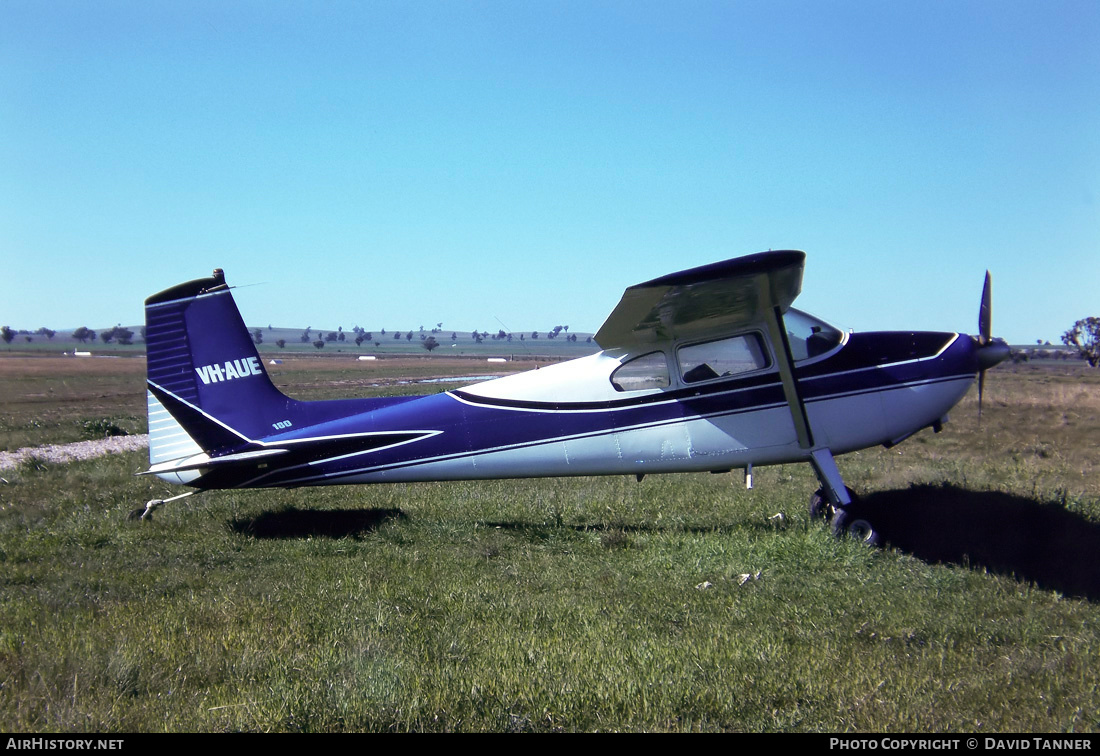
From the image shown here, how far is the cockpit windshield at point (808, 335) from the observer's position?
7773 millimetres

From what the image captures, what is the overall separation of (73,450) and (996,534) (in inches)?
680

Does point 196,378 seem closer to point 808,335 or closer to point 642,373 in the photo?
point 642,373

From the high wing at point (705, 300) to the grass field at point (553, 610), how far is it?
6.80ft

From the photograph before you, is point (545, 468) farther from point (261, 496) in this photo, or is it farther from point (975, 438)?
point (975, 438)

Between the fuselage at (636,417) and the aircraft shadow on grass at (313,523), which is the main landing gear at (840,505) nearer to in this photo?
the fuselage at (636,417)

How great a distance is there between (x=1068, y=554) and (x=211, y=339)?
8.69 m

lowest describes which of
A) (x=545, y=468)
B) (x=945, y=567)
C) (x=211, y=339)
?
(x=945, y=567)

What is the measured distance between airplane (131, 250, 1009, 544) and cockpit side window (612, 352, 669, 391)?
0.02 m

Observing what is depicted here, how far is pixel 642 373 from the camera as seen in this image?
8.01 meters

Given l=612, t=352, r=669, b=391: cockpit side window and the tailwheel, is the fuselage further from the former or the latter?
the tailwheel

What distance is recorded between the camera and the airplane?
773cm

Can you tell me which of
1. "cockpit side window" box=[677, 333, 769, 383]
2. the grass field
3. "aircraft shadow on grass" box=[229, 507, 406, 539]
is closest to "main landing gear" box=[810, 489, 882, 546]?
the grass field

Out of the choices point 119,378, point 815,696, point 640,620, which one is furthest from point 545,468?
point 119,378
